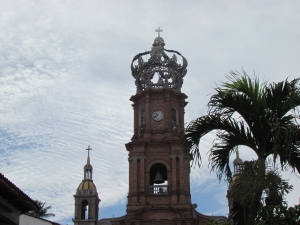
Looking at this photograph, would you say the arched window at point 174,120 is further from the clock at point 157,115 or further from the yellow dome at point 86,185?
the yellow dome at point 86,185

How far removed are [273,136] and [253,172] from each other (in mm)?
851

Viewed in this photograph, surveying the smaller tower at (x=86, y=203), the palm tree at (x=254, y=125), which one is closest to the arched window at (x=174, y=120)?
the smaller tower at (x=86, y=203)

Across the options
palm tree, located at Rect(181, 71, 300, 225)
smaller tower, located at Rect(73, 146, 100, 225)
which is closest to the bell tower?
smaller tower, located at Rect(73, 146, 100, 225)

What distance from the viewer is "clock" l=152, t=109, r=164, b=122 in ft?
132

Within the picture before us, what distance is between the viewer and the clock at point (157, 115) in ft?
132

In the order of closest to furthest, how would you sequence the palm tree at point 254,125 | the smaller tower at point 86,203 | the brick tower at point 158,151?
the palm tree at point 254,125, the brick tower at point 158,151, the smaller tower at point 86,203

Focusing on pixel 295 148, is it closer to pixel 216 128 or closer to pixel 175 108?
pixel 216 128

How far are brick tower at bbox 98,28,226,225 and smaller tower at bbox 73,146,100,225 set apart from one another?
6.46m

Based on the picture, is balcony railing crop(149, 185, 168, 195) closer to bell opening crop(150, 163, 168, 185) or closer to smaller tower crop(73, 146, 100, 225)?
bell opening crop(150, 163, 168, 185)

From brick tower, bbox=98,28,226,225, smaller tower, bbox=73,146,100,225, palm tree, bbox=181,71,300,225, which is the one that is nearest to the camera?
palm tree, bbox=181,71,300,225

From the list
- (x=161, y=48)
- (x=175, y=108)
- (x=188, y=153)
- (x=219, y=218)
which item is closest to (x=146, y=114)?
(x=175, y=108)

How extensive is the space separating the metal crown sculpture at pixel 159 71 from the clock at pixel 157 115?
2153 millimetres

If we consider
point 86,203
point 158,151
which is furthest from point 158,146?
point 86,203

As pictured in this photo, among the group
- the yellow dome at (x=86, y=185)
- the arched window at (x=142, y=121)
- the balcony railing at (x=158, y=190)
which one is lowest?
the balcony railing at (x=158, y=190)
